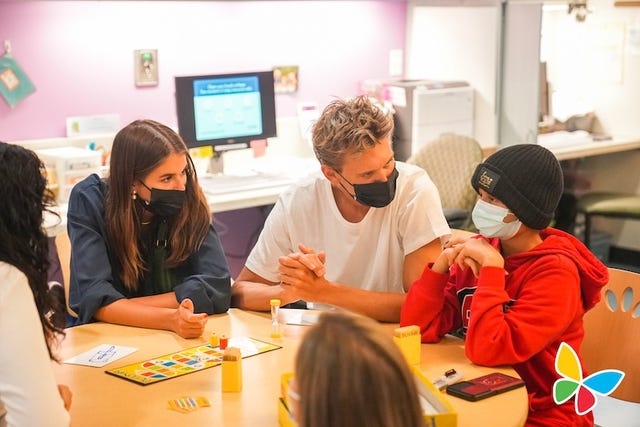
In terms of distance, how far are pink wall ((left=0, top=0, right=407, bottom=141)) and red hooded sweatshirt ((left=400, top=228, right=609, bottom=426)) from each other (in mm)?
2783

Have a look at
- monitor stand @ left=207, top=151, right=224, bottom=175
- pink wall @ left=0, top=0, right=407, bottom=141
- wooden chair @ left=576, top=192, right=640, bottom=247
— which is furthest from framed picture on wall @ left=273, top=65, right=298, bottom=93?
wooden chair @ left=576, top=192, right=640, bottom=247

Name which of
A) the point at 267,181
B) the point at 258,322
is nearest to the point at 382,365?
the point at 258,322

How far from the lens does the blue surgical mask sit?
2025mm

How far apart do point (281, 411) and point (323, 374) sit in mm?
587

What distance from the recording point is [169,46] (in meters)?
4.55

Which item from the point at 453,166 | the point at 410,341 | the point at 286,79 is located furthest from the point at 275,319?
the point at 286,79

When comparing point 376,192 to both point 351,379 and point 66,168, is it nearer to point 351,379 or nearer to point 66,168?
point 351,379

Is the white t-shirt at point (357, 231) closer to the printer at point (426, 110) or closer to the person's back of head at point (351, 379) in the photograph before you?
the person's back of head at point (351, 379)

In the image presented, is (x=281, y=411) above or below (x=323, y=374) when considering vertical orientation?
below

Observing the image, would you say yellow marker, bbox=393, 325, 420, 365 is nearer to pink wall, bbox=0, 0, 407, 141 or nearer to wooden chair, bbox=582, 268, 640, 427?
wooden chair, bbox=582, 268, 640, 427

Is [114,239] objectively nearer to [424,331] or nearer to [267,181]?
[424,331]

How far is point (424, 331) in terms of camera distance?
6.94 ft

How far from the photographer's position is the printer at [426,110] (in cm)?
499

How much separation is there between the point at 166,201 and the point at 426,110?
280 cm
